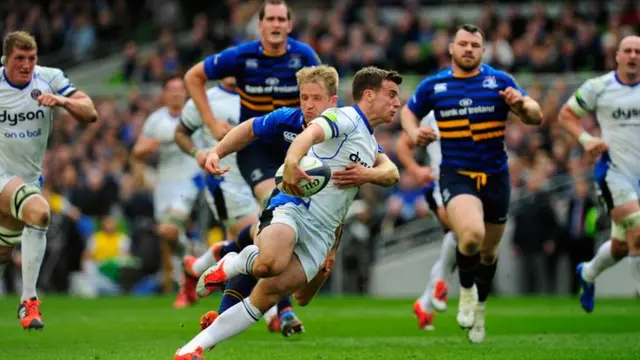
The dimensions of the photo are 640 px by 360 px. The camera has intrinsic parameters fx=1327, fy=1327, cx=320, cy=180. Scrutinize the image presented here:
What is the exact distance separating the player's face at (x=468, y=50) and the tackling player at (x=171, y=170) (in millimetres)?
6753

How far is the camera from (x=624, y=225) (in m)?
14.3

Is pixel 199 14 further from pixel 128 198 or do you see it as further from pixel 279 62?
pixel 279 62

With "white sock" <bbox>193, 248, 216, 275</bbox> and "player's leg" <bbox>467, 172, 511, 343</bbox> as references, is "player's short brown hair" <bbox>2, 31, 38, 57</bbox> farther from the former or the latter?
"player's leg" <bbox>467, 172, 511, 343</bbox>

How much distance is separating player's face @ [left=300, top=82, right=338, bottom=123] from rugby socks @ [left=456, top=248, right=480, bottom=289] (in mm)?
2911

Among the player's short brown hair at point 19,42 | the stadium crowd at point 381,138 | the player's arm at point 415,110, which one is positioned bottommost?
the stadium crowd at point 381,138

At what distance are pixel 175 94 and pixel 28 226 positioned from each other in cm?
640

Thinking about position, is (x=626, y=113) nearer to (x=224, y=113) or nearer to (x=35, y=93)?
(x=224, y=113)

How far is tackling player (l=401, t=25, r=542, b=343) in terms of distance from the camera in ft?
41.8

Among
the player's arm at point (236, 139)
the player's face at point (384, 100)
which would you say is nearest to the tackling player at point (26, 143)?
the player's arm at point (236, 139)

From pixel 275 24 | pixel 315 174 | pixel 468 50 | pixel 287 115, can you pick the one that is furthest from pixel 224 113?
pixel 315 174

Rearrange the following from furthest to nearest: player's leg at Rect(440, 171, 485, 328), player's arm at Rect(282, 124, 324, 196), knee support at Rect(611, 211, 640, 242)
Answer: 1. knee support at Rect(611, 211, 640, 242)
2. player's leg at Rect(440, 171, 485, 328)
3. player's arm at Rect(282, 124, 324, 196)

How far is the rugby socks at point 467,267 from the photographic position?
12656 millimetres

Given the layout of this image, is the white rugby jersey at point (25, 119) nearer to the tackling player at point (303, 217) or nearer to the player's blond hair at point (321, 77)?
the player's blond hair at point (321, 77)

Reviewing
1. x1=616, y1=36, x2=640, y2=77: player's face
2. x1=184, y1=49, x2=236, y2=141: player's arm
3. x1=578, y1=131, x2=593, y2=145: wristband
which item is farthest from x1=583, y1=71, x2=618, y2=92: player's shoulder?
x1=184, y1=49, x2=236, y2=141: player's arm
